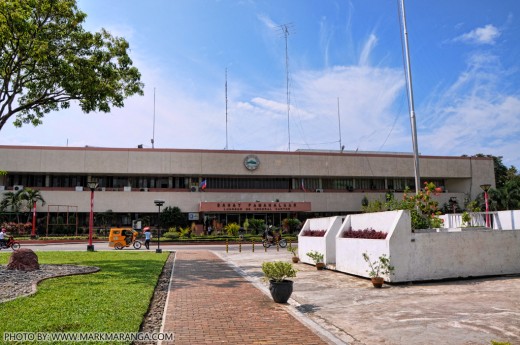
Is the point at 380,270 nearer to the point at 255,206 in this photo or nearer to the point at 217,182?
the point at 255,206

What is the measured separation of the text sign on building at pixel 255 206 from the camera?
46.9m

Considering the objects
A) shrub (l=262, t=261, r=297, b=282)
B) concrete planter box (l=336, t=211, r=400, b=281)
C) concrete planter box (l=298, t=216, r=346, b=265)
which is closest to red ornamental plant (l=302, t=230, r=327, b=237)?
concrete planter box (l=298, t=216, r=346, b=265)

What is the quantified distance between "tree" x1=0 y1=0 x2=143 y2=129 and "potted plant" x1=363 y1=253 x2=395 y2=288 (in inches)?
542

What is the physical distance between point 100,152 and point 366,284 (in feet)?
134

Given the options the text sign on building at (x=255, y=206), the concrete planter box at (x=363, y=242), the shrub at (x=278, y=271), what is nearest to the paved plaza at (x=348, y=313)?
the shrub at (x=278, y=271)

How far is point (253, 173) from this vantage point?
163 ft

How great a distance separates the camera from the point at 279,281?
9.90 meters

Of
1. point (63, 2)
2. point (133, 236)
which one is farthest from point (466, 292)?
point (133, 236)

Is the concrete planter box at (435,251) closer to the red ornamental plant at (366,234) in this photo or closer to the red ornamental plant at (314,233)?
the red ornamental plant at (366,234)

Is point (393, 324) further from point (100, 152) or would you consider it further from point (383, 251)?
point (100, 152)

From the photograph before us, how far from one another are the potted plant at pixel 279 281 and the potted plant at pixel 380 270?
334 centimetres

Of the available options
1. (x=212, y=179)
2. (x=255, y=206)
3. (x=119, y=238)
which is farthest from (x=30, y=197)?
(x=255, y=206)

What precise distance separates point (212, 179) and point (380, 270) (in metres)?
38.7

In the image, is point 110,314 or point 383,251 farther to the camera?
point 383,251
